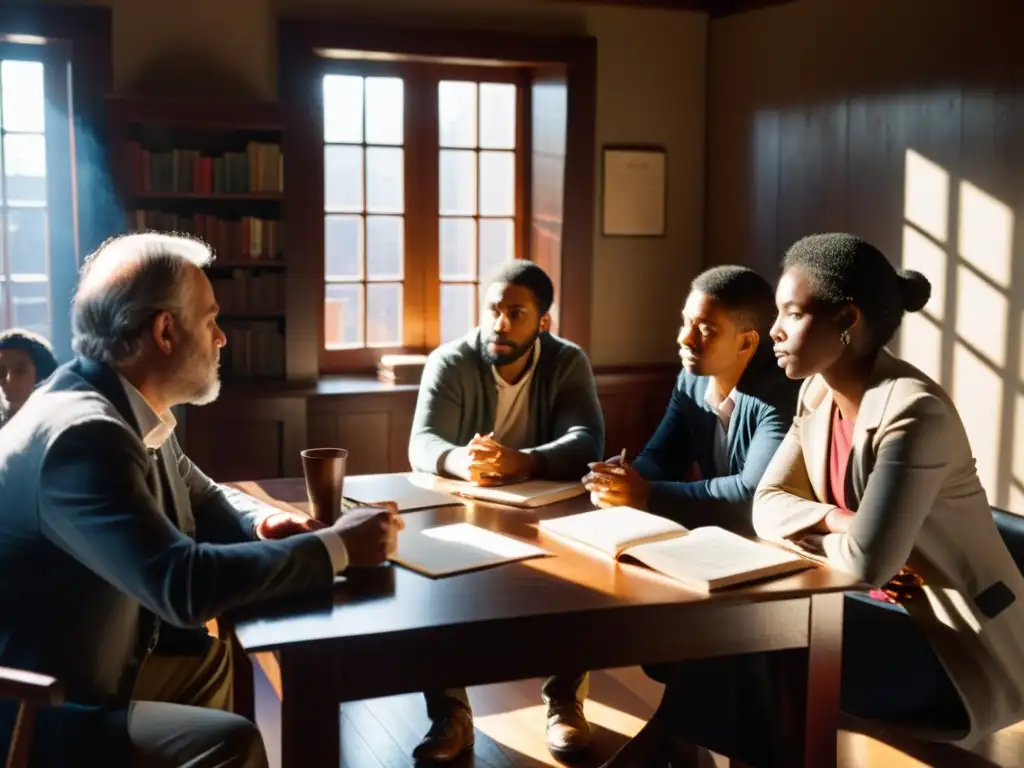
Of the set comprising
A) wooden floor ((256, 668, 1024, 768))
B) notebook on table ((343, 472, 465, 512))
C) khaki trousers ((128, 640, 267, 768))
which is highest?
notebook on table ((343, 472, 465, 512))

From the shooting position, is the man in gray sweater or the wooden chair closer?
the wooden chair

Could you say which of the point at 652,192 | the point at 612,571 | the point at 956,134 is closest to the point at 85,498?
the point at 612,571

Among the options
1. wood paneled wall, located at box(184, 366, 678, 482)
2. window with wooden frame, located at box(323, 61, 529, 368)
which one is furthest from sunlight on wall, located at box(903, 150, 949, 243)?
wood paneled wall, located at box(184, 366, 678, 482)

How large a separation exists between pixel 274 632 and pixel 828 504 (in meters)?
1.19

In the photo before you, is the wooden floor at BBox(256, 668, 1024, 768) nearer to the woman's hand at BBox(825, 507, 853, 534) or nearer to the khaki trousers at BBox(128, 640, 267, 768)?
the woman's hand at BBox(825, 507, 853, 534)

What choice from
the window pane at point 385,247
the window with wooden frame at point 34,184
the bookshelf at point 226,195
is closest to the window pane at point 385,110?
the window pane at point 385,247

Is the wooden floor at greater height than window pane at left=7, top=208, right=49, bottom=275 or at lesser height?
lesser

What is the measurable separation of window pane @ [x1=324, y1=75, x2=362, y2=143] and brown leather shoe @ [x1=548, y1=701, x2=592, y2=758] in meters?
2.98

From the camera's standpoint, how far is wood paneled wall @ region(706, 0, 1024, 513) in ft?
13.0

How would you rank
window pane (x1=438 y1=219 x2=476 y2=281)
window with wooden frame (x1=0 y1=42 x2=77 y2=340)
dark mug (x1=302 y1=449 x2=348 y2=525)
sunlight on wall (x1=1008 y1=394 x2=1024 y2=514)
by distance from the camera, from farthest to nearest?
1. window pane (x1=438 y1=219 x2=476 y2=281)
2. window with wooden frame (x1=0 y1=42 x2=77 y2=340)
3. sunlight on wall (x1=1008 y1=394 x2=1024 y2=514)
4. dark mug (x1=302 y1=449 x2=348 y2=525)

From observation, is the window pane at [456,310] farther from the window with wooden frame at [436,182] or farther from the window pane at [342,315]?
the window pane at [342,315]

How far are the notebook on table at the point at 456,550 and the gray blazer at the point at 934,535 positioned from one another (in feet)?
1.74

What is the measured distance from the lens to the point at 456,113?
17.4 feet

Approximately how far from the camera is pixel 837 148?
4707mm
